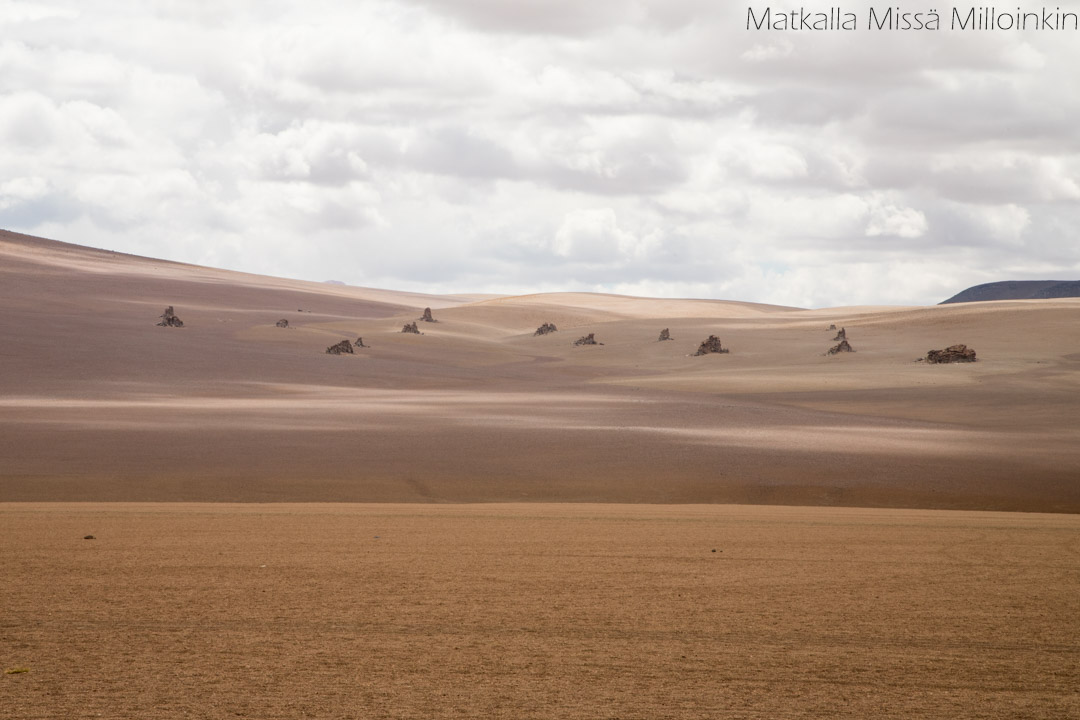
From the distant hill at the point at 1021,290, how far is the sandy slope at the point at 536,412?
112 metres

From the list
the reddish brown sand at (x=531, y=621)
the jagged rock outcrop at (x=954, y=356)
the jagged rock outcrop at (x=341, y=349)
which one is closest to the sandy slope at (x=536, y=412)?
the jagged rock outcrop at (x=341, y=349)

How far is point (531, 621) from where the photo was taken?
26.8 feet

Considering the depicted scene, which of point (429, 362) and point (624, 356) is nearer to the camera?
Result: point (429, 362)

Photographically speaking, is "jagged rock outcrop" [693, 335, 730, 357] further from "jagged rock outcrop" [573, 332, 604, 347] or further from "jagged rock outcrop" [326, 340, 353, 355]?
"jagged rock outcrop" [326, 340, 353, 355]

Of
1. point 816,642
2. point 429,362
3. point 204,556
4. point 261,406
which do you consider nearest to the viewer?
point 816,642

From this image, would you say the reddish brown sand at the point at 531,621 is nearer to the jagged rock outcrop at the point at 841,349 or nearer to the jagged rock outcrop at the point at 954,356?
the jagged rock outcrop at the point at 954,356

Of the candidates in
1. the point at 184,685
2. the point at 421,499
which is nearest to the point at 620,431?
the point at 421,499

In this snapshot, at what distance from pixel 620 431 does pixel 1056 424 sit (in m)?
11.2

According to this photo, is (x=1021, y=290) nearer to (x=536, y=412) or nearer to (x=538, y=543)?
(x=536, y=412)

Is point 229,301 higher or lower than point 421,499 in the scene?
higher

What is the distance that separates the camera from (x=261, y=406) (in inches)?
1138

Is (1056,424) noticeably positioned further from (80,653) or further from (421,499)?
(80,653)

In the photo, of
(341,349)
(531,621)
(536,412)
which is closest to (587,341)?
(341,349)

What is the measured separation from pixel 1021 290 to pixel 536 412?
175 metres
